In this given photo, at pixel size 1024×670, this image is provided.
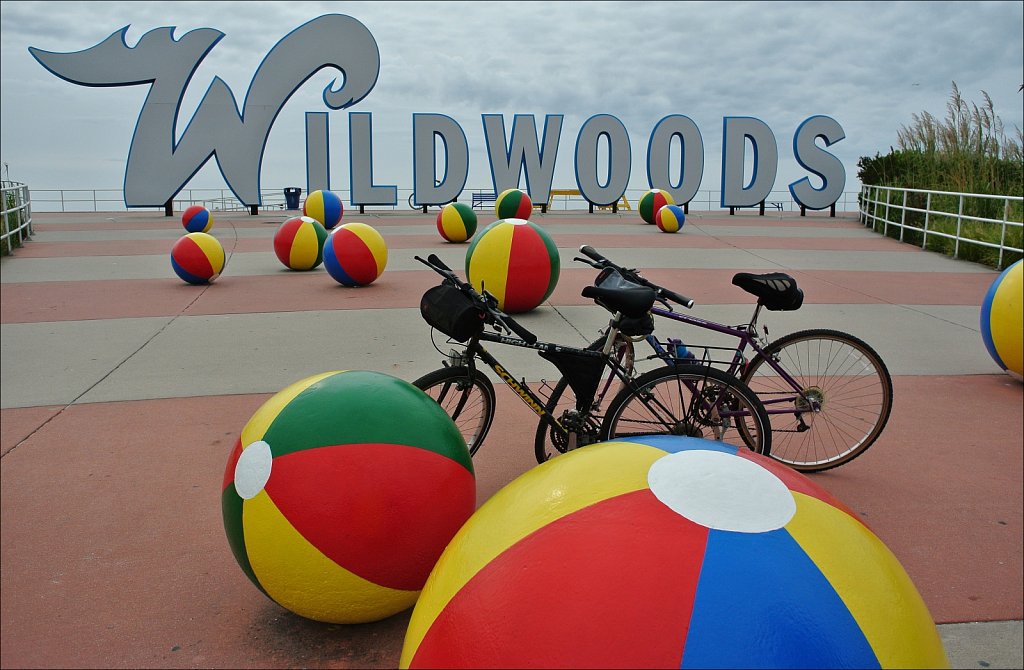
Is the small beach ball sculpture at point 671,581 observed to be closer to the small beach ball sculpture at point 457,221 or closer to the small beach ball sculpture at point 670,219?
the small beach ball sculpture at point 457,221

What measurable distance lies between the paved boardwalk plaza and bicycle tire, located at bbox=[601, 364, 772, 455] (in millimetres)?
818

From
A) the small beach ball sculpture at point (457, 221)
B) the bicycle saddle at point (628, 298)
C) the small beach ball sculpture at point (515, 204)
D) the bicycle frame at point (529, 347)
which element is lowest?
the bicycle frame at point (529, 347)

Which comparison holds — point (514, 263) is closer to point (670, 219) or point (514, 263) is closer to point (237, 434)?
point (237, 434)

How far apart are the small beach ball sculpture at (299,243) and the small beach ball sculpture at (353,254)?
1.79 metres

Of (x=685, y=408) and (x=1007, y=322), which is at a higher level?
(x=1007, y=322)

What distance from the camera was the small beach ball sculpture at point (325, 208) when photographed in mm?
21500

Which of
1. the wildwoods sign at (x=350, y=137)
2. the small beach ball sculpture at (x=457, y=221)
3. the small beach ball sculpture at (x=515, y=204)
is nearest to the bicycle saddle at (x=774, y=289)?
the small beach ball sculpture at (x=457, y=221)

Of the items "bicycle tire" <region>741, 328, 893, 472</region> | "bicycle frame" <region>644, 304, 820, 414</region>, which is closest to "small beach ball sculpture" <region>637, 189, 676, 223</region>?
"bicycle tire" <region>741, 328, 893, 472</region>

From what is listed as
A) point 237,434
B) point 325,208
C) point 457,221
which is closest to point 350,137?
point 325,208

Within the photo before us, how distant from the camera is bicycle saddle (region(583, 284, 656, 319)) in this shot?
4.23 metres

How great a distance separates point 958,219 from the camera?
53.9ft

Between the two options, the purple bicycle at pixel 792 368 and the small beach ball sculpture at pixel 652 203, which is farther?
the small beach ball sculpture at pixel 652 203

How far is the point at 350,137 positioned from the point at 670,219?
1224 centimetres

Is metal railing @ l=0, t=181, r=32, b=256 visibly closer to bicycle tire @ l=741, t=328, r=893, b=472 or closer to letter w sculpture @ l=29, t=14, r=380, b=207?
letter w sculpture @ l=29, t=14, r=380, b=207
